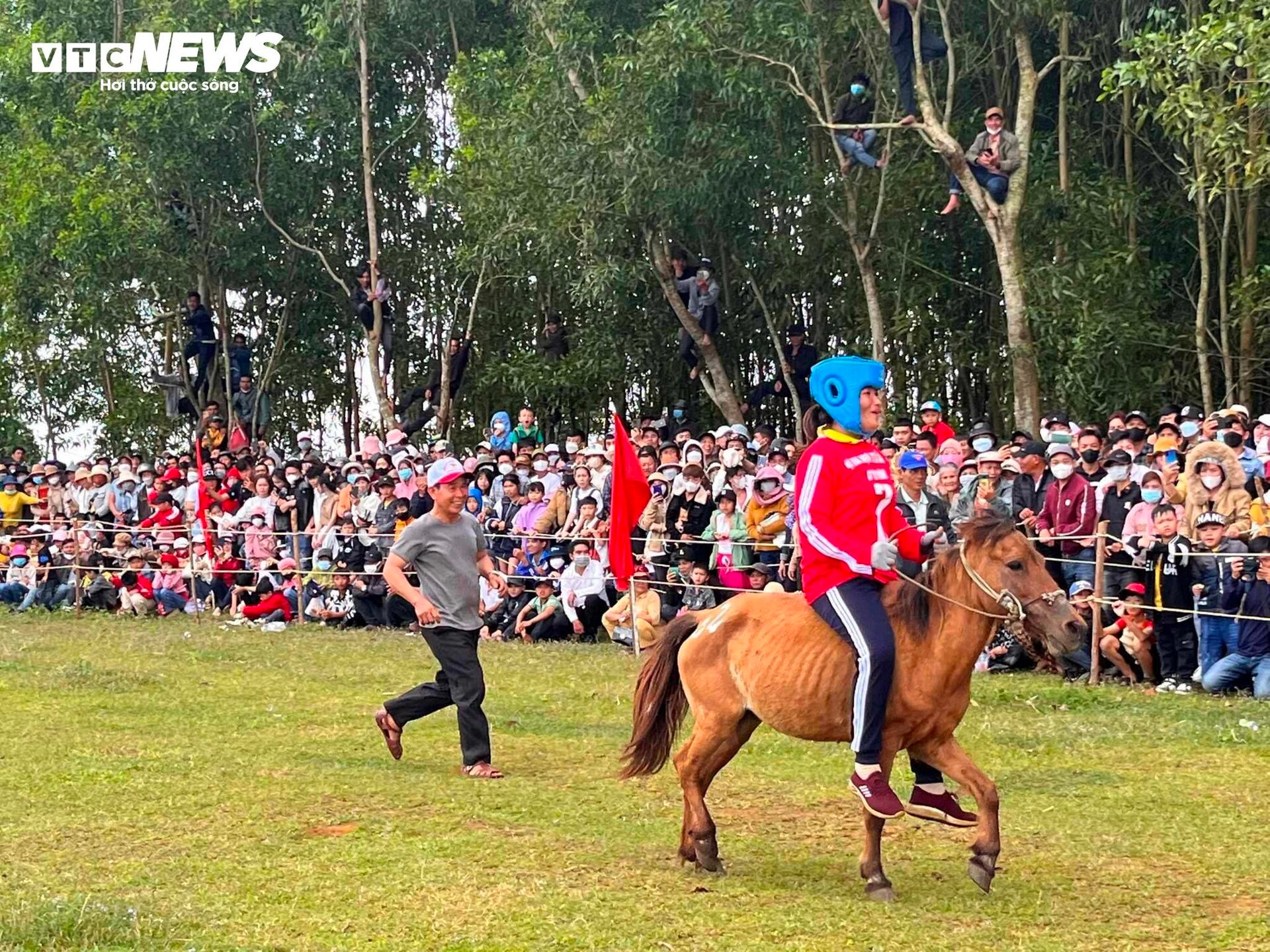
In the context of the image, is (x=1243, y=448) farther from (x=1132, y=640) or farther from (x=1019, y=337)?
(x=1019, y=337)

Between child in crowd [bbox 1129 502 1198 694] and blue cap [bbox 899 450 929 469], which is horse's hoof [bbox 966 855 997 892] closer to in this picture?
child in crowd [bbox 1129 502 1198 694]

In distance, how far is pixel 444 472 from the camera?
430 inches

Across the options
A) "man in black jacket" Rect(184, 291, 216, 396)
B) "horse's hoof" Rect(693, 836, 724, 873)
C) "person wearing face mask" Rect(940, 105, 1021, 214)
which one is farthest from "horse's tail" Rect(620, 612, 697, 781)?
"man in black jacket" Rect(184, 291, 216, 396)

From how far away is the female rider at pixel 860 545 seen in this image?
7703 millimetres

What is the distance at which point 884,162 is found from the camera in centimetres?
2086

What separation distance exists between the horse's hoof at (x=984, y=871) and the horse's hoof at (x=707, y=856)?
3.92 ft

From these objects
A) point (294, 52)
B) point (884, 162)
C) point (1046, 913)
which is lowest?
point (1046, 913)

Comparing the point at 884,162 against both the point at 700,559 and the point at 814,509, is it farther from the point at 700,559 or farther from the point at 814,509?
the point at 814,509

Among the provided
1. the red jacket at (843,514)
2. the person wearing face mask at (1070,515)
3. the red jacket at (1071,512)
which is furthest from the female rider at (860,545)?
the red jacket at (1071,512)

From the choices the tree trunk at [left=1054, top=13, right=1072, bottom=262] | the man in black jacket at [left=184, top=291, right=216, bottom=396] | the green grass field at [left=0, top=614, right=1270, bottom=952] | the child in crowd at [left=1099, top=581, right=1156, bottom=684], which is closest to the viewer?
the green grass field at [left=0, top=614, right=1270, bottom=952]

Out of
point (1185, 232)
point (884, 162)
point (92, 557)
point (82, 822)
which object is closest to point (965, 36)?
point (884, 162)

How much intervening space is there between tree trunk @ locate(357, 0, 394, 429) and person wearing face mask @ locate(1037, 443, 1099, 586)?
14.8 m

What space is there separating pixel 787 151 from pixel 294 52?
10217 millimetres

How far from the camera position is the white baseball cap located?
35.8 feet
